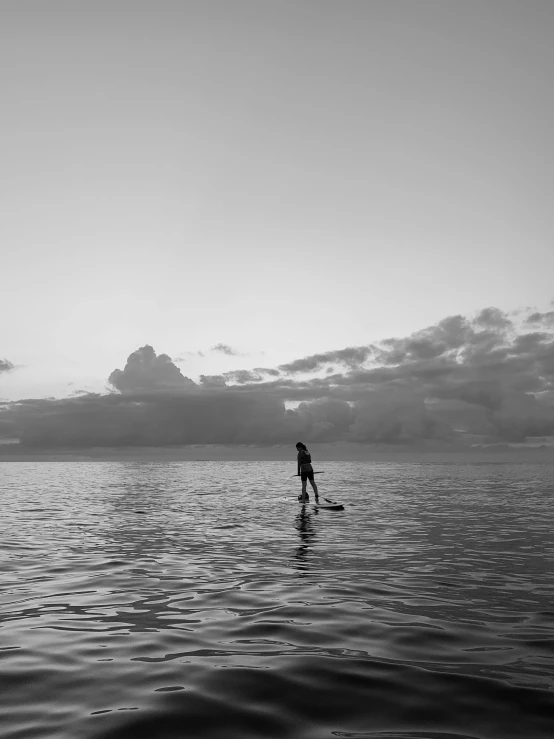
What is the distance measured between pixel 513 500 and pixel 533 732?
37.0 metres

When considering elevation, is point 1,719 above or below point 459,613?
above

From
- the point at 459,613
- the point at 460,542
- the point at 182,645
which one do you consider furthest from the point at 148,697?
the point at 460,542

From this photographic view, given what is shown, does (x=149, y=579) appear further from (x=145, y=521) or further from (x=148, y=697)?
(x=145, y=521)

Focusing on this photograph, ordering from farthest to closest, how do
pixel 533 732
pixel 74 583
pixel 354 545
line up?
pixel 354 545, pixel 74 583, pixel 533 732

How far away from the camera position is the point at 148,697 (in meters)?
6.03

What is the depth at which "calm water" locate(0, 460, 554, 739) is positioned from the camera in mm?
5539

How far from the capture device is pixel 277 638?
830 cm

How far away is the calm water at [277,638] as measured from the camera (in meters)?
5.54

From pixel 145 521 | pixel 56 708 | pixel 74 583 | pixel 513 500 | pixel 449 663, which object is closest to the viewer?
Result: pixel 56 708

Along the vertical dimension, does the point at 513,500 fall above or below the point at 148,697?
below

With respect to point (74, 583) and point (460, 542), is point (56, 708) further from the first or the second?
point (460, 542)

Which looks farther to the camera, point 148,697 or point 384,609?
point 384,609

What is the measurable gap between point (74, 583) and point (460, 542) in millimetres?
12836

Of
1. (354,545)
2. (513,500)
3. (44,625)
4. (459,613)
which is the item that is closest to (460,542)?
(354,545)
